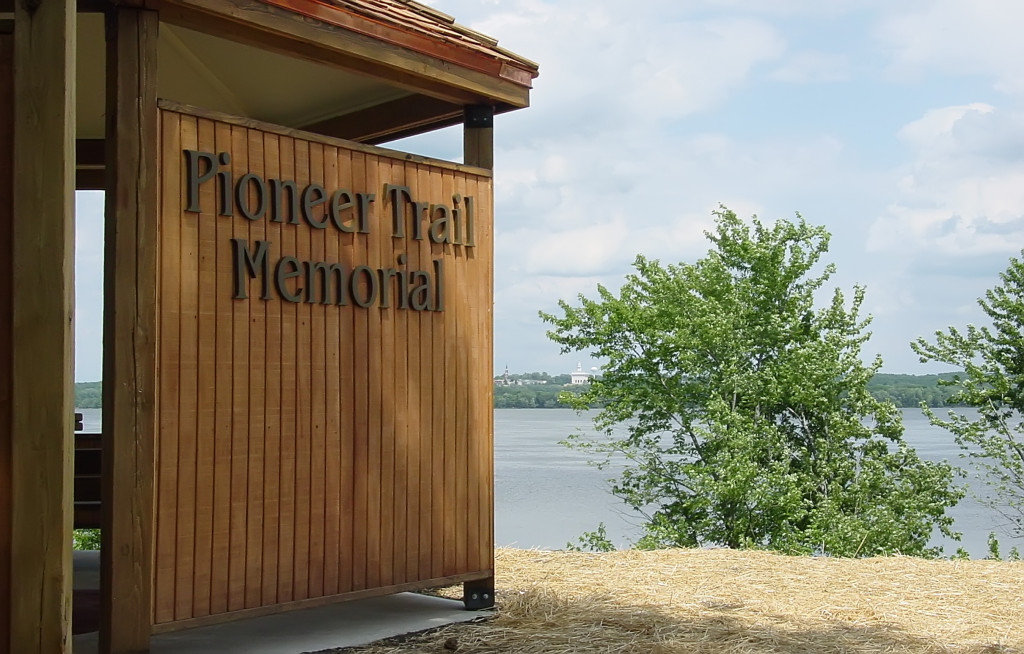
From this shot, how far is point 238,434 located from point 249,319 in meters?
0.53

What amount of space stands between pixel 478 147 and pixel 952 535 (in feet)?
41.3

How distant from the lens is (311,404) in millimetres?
4809

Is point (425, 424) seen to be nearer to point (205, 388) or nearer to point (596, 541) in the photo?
point (205, 388)

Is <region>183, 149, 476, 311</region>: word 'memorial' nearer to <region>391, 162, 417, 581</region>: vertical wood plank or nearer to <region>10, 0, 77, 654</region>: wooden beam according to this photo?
<region>391, 162, 417, 581</region>: vertical wood plank

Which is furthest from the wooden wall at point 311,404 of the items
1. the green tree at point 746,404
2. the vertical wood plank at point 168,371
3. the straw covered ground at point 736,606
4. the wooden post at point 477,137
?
the green tree at point 746,404

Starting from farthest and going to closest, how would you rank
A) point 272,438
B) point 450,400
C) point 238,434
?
1. point 450,400
2. point 272,438
3. point 238,434

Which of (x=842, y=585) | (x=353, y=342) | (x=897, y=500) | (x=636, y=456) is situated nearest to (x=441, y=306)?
(x=353, y=342)

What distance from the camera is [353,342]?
5.01 meters

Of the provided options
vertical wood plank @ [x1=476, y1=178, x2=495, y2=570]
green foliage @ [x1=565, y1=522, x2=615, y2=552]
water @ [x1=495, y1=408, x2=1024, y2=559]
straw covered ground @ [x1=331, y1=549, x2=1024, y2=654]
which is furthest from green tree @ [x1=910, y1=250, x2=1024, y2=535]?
vertical wood plank @ [x1=476, y1=178, x2=495, y2=570]

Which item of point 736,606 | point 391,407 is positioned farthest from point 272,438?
point 736,606

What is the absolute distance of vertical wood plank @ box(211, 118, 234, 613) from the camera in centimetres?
443

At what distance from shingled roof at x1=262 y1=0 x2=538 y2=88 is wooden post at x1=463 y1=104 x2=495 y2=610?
0.90 feet

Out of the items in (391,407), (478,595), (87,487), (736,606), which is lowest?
(736,606)

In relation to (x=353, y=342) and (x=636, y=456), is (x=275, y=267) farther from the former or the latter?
(x=636, y=456)
